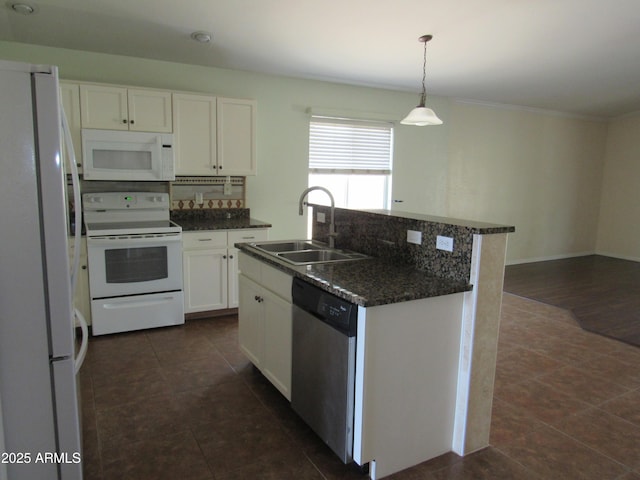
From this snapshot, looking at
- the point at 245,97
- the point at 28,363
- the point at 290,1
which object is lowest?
the point at 28,363

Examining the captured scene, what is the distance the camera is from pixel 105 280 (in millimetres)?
3539

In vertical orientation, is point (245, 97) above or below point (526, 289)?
above

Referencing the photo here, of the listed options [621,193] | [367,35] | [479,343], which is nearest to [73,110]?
[367,35]

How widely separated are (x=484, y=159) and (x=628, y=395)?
4.25m

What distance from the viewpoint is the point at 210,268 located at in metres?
4.02

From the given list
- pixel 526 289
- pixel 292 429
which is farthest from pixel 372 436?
pixel 526 289

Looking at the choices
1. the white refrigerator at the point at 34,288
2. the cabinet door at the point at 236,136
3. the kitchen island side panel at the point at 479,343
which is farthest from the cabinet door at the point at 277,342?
the cabinet door at the point at 236,136

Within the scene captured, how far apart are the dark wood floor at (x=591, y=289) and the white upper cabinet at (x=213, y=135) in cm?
356

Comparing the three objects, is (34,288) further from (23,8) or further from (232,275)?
(232,275)

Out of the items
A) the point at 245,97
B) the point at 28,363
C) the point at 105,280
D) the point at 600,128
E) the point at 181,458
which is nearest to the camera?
the point at 28,363

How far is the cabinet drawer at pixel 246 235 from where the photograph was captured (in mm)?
4059

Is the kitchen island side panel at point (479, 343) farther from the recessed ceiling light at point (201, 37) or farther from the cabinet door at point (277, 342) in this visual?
the recessed ceiling light at point (201, 37)

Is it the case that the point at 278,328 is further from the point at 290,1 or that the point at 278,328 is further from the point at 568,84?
the point at 568,84

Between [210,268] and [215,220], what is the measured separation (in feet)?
1.96
